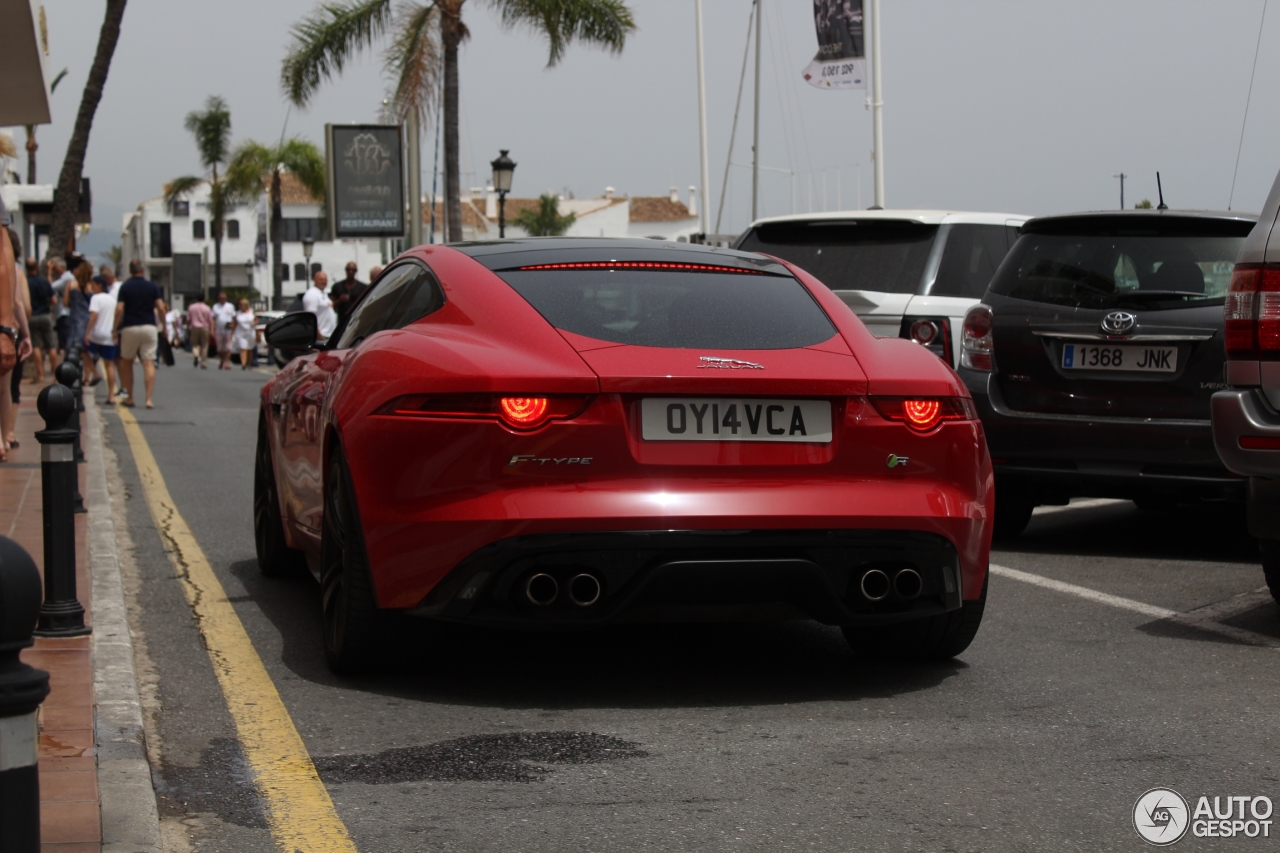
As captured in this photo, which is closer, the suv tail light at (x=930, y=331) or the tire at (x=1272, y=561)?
the tire at (x=1272, y=561)

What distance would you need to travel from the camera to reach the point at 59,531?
5539 millimetres

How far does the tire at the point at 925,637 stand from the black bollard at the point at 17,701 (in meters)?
3.28

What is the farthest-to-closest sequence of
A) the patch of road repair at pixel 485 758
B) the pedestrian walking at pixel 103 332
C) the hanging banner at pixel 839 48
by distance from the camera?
Result: 1. the hanging banner at pixel 839 48
2. the pedestrian walking at pixel 103 332
3. the patch of road repair at pixel 485 758

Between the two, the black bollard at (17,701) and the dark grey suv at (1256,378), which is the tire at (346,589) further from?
the dark grey suv at (1256,378)

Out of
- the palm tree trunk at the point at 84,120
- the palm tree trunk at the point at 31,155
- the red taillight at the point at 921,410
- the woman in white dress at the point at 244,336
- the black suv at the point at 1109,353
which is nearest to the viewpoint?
the red taillight at the point at 921,410

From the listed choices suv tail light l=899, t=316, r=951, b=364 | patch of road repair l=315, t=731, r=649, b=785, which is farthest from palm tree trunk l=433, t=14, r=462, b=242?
patch of road repair l=315, t=731, r=649, b=785

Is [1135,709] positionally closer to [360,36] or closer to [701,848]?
[701,848]

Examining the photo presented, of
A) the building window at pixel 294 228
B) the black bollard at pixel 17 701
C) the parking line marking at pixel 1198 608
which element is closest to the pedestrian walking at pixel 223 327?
the parking line marking at pixel 1198 608

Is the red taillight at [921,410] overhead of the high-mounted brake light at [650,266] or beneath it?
beneath

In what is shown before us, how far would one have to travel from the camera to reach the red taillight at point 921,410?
4793 millimetres

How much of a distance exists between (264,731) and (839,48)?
27.2 meters

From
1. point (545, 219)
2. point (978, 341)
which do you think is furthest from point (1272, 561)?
point (545, 219)

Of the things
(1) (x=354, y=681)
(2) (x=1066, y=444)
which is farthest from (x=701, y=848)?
(2) (x=1066, y=444)

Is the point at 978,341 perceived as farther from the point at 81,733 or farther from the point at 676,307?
the point at 81,733
